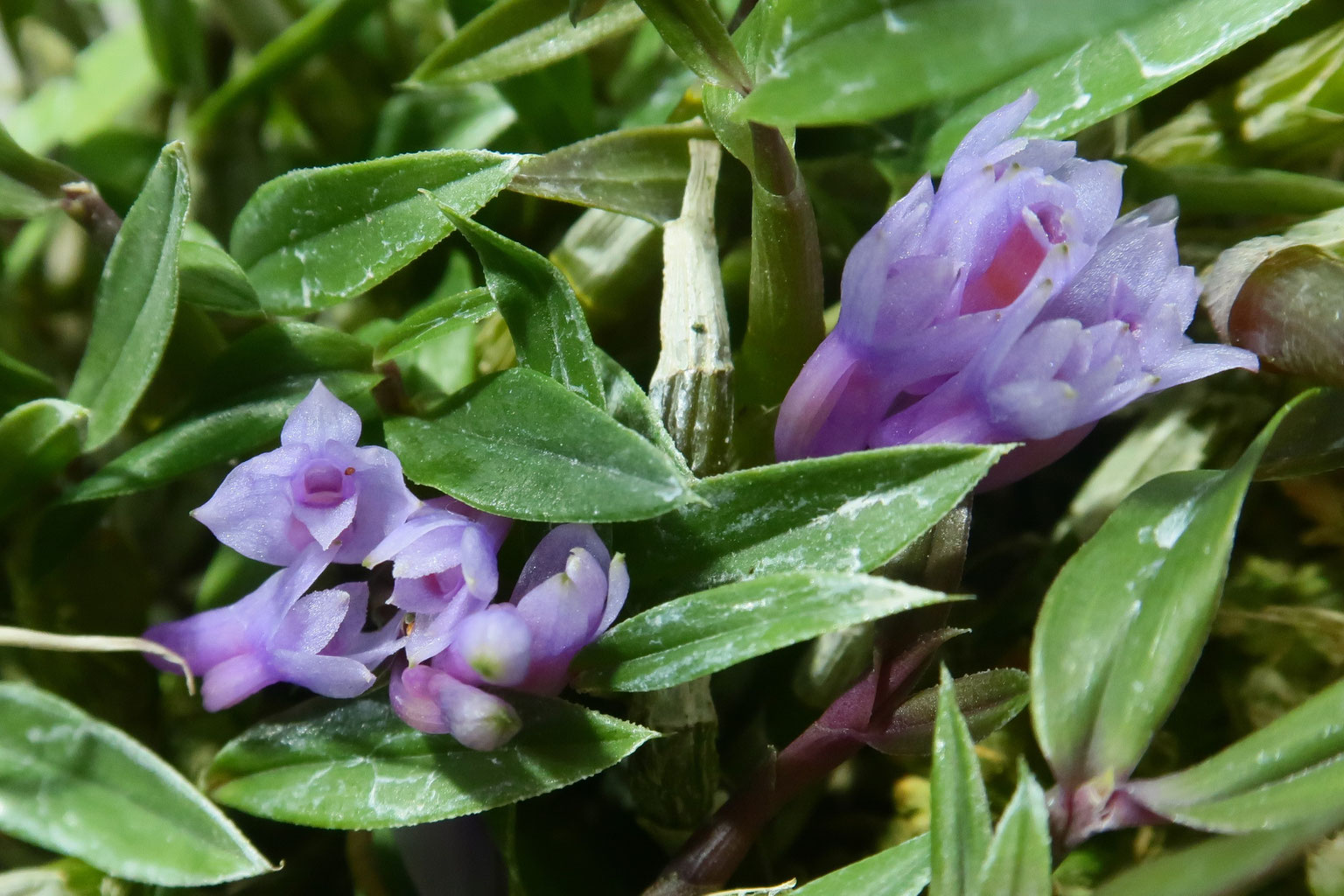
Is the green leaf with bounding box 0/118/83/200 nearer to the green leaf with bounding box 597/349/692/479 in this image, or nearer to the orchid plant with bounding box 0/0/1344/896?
the orchid plant with bounding box 0/0/1344/896

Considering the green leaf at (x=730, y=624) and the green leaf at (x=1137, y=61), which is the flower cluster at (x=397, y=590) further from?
the green leaf at (x=1137, y=61)

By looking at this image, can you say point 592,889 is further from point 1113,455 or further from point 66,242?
point 66,242

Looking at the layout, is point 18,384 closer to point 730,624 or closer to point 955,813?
point 730,624

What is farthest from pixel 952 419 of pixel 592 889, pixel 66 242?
pixel 66 242

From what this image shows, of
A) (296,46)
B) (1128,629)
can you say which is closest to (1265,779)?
(1128,629)

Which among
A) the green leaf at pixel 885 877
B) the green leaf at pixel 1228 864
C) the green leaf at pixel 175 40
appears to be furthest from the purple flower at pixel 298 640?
the green leaf at pixel 175 40
